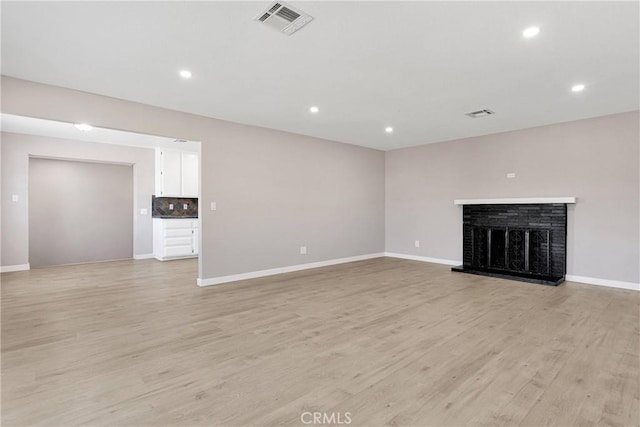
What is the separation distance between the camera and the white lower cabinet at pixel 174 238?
7.02 metres

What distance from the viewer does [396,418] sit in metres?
1.73

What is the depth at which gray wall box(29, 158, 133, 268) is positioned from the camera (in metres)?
6.66

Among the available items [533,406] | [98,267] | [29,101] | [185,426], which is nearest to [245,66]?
[29,101]

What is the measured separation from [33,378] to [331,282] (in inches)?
137

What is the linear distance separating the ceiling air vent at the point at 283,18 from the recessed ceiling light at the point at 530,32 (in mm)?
1644

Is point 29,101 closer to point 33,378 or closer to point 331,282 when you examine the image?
point 33,378

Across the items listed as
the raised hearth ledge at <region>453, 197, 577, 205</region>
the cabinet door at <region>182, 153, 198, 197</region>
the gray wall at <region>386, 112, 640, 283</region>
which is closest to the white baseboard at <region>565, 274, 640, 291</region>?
the gray wall at <region>386, 112, 640, 283</region>

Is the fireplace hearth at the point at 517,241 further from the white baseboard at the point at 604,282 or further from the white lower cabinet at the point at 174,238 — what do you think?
the white lower cabinet at the point at 174,238

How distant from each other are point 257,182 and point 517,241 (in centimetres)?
445

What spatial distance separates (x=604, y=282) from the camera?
Answer: 4.71m

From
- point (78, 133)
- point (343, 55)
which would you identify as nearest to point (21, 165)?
point (78, 133)

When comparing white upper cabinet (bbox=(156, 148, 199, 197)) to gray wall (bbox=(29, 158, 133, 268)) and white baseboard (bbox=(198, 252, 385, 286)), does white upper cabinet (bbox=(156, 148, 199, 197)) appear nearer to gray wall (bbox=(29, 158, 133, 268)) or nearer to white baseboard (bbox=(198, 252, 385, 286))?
gray wall (bbox=(29, 158, 133, 268))

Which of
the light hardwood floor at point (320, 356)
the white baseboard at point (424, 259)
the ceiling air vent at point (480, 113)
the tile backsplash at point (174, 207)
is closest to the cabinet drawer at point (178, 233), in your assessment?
the tile backsplash at point (174, 207)

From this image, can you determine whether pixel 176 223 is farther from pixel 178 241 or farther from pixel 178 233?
pixel 178 241
